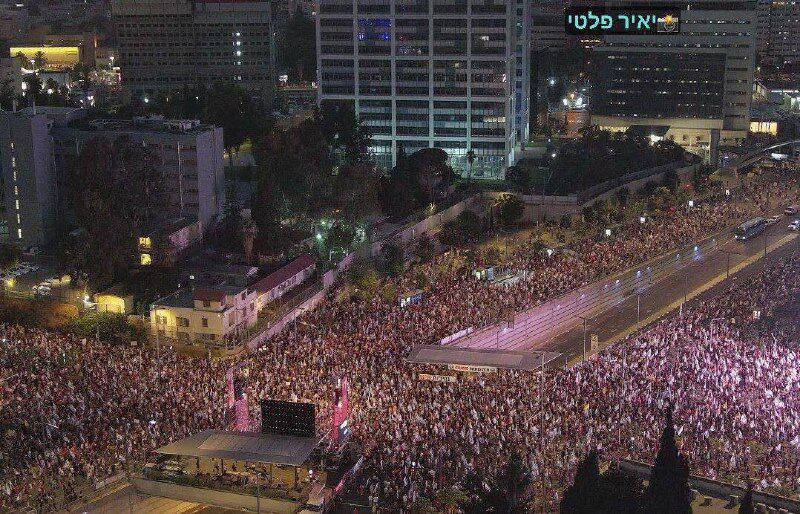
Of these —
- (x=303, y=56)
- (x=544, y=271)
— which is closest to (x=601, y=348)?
(x=544, y=271)

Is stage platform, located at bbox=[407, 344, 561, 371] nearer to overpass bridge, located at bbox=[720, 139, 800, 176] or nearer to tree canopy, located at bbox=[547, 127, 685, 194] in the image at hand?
tree canopy, located at bbox=[547, 127, 685, 194]

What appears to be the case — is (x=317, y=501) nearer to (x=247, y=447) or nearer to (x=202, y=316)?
(x=247, y=447)

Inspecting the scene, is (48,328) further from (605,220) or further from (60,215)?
(605,220)

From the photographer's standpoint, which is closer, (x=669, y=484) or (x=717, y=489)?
(x=669, y=484)

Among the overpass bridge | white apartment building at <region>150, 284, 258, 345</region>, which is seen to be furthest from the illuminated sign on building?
the overpass bridge

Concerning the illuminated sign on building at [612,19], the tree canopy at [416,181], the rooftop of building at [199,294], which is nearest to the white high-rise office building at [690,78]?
the tree canopy at [416,181]

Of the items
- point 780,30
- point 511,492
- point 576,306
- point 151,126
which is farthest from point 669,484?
point 780,30

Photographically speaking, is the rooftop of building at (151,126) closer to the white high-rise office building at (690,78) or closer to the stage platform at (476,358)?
the stage platform at (476,358)
